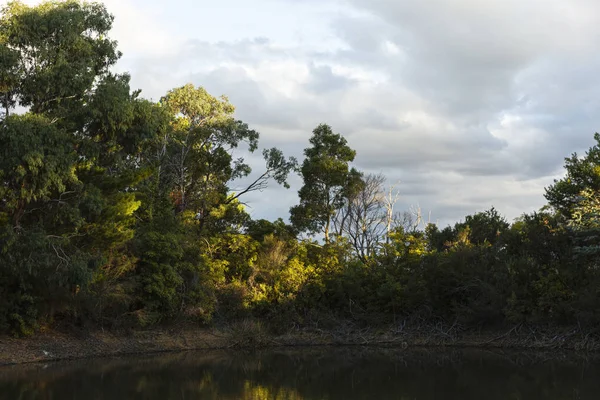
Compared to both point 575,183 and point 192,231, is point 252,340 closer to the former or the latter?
point 192,231

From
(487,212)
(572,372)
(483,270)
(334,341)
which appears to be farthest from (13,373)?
(487,212)

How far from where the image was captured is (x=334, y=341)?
30719 millimetres

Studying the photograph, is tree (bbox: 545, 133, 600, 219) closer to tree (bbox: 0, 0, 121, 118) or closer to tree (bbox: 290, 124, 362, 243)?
tree (bbox: 290, 124, 362, 243)

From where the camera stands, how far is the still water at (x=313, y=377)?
16.9 m

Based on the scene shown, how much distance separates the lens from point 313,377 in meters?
20.5

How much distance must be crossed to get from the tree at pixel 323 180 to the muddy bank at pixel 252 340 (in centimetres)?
623

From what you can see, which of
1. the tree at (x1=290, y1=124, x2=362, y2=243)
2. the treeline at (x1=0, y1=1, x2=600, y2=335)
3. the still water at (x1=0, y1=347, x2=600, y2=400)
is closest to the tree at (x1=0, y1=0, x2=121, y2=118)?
the treeline at (x1=0, y1=1, x2=600, y2=335)

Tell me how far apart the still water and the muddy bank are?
1034 mm

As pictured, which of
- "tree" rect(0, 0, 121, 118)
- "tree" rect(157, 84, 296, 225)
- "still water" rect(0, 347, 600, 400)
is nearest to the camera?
"still water" rect(0, 347, 600, 400)

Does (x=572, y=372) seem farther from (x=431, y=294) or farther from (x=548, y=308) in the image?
(x=431, y=294)

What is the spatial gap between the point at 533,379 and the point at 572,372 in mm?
2149

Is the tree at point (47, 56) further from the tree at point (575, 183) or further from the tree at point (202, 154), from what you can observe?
the tree at point (575, 183)

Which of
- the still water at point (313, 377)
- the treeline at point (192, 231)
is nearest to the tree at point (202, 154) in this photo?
the treeline at point (192, 231)

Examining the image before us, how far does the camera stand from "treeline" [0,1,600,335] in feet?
64.8
